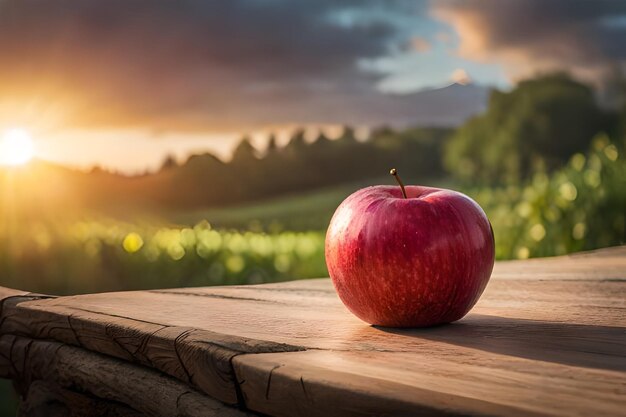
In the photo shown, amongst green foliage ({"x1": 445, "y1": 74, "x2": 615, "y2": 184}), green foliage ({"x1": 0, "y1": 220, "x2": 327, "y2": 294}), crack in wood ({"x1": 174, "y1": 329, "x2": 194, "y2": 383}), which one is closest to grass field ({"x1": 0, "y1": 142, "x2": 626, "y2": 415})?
green foliage ({"x1": 0, "y1": 220, "x2": 327, "y2": 294})

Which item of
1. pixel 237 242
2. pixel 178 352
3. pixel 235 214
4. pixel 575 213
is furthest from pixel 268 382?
pixel 235 214

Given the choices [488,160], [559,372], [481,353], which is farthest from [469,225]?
[488,160]

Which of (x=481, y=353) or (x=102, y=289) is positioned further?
(x=102, y=289)

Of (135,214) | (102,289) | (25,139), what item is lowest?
(102,289)

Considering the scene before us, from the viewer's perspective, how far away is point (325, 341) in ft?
3.47

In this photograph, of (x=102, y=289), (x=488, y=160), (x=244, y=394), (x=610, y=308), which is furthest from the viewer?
(x=488, y=160)

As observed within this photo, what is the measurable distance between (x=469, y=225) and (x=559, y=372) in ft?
1.26

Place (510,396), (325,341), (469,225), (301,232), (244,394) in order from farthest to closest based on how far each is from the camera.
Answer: (301,232)
(469,225)
(325,341)
(244,394)
(510,396)

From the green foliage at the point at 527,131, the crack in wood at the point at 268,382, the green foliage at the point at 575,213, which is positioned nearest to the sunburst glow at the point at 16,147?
the green foliage at the point at 575,213

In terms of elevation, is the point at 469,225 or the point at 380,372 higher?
the point at 469,225

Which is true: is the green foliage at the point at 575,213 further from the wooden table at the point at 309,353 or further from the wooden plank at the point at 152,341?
the wooden plank at the point at 152,341

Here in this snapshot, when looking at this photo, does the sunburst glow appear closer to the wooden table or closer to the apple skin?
the wooden table

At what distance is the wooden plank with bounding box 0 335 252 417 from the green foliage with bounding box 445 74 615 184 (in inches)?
202

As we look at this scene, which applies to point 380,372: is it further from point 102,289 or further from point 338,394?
point 102,289
